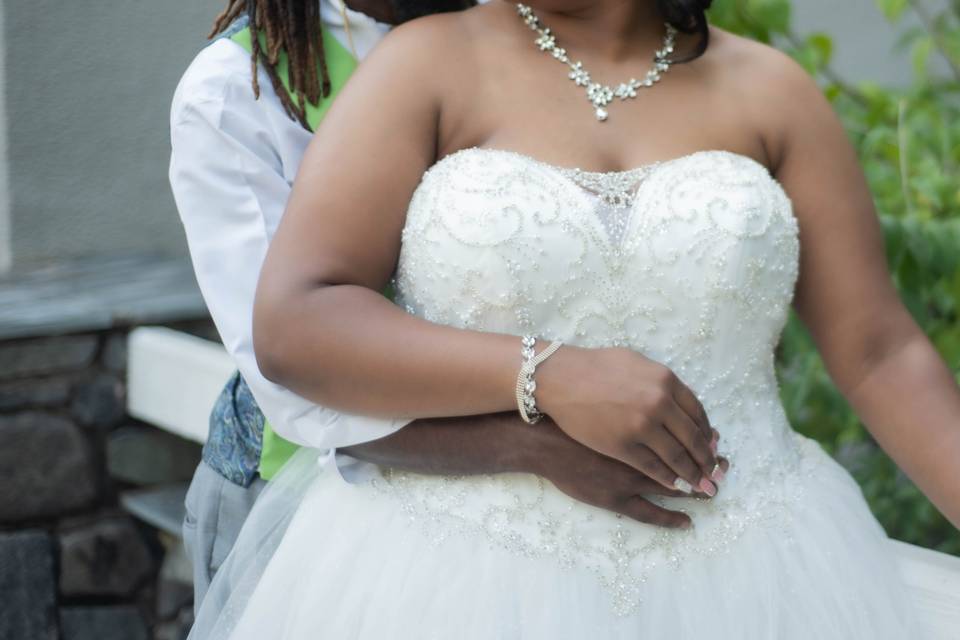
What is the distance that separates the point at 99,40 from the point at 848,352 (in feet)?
8.70

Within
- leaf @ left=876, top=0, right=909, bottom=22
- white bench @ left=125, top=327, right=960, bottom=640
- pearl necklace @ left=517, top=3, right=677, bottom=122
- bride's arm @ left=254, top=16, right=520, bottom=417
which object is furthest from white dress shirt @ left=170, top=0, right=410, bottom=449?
white bench @ left=125, top=327, right=960, bottom=640

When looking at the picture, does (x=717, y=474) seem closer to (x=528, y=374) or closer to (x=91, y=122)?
(x=528, y=374)

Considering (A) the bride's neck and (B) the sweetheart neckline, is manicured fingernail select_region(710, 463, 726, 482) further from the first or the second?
(A) the bride's neck

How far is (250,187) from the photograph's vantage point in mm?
1875

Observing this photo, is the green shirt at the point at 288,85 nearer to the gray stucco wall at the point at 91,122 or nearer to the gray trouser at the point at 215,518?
the gray trouser at the point at 215,518

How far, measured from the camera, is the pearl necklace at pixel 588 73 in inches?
71.9

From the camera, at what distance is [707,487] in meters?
1.67

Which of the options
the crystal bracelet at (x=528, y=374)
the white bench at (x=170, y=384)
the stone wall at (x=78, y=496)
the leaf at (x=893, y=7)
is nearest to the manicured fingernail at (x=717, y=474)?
the crystal bracelet at (x=528, y=374)

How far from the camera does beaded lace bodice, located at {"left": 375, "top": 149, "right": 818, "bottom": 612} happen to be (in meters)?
1.67

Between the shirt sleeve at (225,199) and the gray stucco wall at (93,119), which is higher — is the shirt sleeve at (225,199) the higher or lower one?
the higher one

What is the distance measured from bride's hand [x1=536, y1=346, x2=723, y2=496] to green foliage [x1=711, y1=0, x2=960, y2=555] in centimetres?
74

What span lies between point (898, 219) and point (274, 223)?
3.61ft

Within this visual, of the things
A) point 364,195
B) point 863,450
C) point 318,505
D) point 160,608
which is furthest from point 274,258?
point 160,608

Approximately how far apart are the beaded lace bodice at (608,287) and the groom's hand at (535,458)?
0.12 feet
